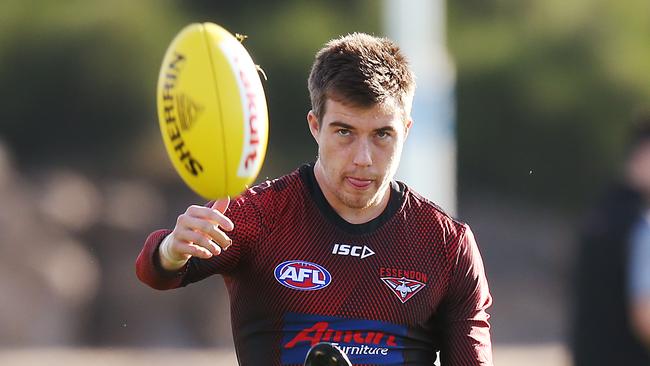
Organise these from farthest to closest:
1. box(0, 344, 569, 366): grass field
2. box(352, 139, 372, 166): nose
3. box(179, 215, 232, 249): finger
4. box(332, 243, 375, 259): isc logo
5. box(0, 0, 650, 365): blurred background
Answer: box(0, 0, 650, 365): blurred background → box(0, 344, 569, 366): grass field → box(332, 243, 375, 259): isc logo → box(352, 139, 372, 166): nose → box(179, 215, 232, 249): finger

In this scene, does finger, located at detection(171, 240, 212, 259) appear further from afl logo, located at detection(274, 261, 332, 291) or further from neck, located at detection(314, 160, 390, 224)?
neck, located at detection(314, 160, 390, 224)

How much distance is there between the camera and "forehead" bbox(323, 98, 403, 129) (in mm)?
4203

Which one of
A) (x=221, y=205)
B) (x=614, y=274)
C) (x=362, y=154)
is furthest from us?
(x=614, y=274)

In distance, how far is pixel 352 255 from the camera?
4.35 m

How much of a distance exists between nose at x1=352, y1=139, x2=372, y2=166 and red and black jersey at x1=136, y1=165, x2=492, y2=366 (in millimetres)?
278

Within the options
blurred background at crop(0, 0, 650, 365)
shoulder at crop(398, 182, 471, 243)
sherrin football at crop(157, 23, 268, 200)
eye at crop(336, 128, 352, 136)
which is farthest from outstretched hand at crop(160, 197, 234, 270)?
blurred background at crop(0, 0, 650, 365)

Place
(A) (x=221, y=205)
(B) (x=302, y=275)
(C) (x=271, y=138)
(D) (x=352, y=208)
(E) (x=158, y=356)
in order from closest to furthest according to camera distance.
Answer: (A) (x=221, y=205)
(B) (x=302, y=275)
(D) (x=352, y=208)
(E) (x=158, y=356)
(C) (x=271, y=138)

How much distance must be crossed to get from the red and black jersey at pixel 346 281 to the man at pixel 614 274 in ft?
4.90

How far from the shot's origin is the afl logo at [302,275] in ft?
14.0

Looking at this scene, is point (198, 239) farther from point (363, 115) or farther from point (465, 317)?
point (465, 317)

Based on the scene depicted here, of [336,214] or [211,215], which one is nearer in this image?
[211,215]

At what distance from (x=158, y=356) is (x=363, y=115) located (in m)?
12.6

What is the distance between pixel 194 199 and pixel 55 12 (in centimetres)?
330

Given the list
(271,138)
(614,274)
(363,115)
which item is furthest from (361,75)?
(271,138)
